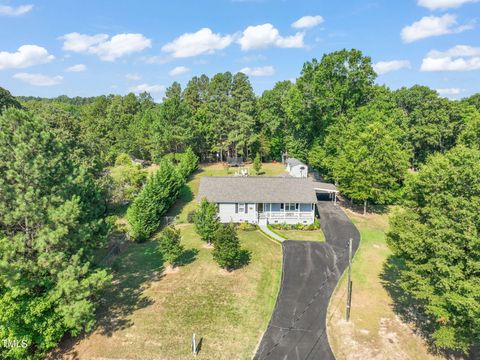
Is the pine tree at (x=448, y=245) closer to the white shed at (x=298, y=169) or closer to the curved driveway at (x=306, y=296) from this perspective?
the curved driveway at (x=306, y=296)

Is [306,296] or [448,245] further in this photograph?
[306,296]

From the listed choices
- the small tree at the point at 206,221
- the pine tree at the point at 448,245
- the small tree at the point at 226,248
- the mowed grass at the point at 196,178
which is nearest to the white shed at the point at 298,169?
the mowed grass at the point at 196,178

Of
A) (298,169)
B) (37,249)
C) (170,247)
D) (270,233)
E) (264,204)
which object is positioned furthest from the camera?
(298,169)

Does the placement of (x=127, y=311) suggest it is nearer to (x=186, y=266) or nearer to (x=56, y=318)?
(x=56, y=318)

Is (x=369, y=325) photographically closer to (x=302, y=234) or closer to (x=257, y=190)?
(x=302, y=234)

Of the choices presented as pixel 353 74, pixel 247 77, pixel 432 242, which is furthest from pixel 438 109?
pixel 432 242

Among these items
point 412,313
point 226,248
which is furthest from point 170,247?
point 412,313

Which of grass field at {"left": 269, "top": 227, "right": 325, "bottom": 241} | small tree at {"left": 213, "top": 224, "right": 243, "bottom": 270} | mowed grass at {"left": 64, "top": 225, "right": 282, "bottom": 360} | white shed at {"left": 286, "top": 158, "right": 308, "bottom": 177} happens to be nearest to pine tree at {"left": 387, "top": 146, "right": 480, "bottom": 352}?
mowed grass at {"left": 64, "top": 225, "right": 282, "bottom": 360}
